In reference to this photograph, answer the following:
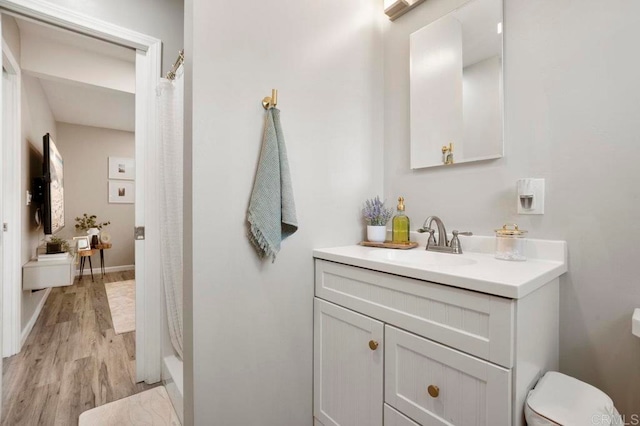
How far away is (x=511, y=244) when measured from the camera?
1087 mm

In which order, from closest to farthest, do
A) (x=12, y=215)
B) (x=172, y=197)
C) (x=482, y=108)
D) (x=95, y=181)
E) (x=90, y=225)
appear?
1. (x=482, y=108)
2. (x=172, y=197)
3. (x=12, y=215)
4. (x=90, y=225)
5. (x=95, y=181)

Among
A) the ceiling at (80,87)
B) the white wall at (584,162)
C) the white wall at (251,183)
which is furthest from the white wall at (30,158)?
the white wall at (584,162)

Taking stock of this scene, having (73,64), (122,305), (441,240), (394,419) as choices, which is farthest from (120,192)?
(394,419)

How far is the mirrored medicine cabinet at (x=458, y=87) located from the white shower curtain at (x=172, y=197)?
1.29 meters

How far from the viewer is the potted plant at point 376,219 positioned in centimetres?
146

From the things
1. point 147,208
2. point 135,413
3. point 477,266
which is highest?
point 147,208

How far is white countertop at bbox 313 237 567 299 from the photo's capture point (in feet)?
2.40

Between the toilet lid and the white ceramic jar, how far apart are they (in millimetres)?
409

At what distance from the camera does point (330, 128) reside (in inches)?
54.1

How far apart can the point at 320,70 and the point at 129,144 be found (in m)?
5.21

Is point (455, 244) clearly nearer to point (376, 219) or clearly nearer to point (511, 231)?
point (511, 231)

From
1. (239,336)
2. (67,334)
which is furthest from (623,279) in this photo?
(67,334)

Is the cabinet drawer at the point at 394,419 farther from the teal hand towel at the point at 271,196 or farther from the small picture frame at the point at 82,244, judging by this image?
the small picture frame at the point at 82,244

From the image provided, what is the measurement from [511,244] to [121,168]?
594cm
